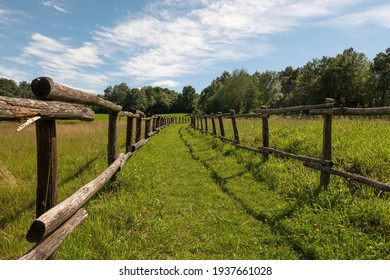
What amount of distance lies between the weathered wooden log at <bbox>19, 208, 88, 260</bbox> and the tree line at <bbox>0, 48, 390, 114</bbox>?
10850 millimetres

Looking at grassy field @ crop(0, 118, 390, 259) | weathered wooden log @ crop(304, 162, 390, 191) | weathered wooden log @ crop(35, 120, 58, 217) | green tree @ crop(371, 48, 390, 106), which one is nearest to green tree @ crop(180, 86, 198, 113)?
green tree @ crop(371, 48, 390, 106)

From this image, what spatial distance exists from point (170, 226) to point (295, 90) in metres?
88.9

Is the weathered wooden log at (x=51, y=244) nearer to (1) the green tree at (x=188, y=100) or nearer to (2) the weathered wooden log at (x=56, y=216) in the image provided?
(2) the weathered wooden log at (x=56, y=216)

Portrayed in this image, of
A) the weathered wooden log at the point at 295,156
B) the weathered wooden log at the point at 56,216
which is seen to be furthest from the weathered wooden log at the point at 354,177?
the weathered wooden log at the point at 56,216

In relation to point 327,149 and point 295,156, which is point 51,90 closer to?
point 327,149

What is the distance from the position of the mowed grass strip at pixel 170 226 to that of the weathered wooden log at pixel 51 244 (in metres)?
0.36

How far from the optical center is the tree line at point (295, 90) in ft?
185

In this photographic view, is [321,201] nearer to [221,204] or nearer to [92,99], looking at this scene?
[221,204]

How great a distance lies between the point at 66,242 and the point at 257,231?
8.92ft

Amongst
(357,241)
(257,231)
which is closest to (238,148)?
(257,231)

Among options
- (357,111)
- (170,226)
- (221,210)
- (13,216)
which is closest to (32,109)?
(13,216)

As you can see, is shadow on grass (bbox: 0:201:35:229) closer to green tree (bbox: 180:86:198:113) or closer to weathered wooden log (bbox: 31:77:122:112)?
weathered wooden log (bbox: 31:77:122:112)

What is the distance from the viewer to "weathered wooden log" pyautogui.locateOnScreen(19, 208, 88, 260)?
2.20 m

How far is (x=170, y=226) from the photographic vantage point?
13.5 ft
